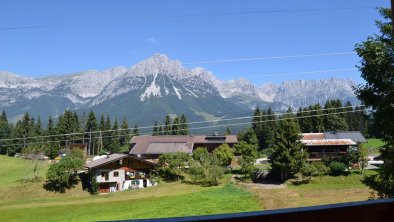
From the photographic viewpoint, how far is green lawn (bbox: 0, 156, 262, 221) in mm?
27203

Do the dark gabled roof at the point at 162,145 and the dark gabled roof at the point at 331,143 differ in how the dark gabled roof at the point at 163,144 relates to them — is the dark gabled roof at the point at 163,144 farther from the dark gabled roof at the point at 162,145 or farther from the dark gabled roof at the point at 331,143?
the dark gabled roof at the point at 331,143

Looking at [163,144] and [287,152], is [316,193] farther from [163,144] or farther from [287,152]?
[163,144]

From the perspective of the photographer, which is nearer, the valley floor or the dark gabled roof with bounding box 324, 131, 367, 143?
the valley floor

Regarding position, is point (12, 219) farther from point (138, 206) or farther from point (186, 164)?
point (186, 164)

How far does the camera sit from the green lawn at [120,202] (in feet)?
89.2

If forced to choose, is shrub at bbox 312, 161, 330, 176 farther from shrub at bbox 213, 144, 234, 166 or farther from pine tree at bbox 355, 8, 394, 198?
pine tree at bbox 355, 8, 394, 198

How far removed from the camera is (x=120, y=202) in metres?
33.7

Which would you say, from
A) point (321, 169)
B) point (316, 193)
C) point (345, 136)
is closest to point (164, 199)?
point (316, 193)

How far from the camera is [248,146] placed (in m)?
48.1

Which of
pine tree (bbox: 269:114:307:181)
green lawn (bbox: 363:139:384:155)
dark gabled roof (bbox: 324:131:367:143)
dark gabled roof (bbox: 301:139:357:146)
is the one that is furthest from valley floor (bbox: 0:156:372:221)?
green lawn (bbox: 363:139:384:155)

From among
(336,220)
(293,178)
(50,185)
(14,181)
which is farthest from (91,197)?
(336,220)

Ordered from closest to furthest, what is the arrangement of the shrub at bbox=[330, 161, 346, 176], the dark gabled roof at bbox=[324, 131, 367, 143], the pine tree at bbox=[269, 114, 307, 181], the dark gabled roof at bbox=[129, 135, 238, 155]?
the pine tree at bbox=[269, 114, 307, 181], the shrub at bbox=[330, 161, 346, 176], the dark gabled roof at bbox=[324, 131, 367, 143], the dark gabled roof at bbox=[129, 135, 238, 155]

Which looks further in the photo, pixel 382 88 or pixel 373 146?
pixel 373 146

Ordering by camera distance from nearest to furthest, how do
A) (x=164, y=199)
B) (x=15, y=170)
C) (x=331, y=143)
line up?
(x=164, y=199)
(x=331, y=143)
(x=15, y=170)
